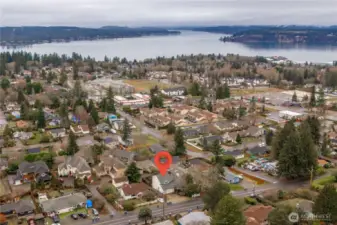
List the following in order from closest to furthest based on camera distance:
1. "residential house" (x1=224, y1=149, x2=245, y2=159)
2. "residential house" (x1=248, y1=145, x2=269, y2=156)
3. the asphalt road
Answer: the asphalt road
"residential house" (x1=224, y1=149, x2=245, y2=159)
"residential house" (x1=248, y1=145, x2=269, y2=156)

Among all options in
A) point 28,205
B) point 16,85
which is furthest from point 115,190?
point 16,85

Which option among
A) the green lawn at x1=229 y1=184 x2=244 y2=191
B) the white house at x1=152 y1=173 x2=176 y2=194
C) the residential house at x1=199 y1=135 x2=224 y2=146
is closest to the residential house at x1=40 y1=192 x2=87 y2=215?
the white house at x1=152 y1=173 x2=176 y2=194

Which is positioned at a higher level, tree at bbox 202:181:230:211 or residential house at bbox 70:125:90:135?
tree at bbox 202:181:230:211

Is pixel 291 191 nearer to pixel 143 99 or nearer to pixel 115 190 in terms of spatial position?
pixel 115 190

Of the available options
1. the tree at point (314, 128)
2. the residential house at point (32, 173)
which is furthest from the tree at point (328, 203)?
the residential house at point (32, 173)

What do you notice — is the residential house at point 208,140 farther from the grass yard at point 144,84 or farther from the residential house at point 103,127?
the grass yard at point 144,84

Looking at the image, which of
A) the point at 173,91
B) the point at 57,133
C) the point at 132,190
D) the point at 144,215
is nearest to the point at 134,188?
the point at 132,190

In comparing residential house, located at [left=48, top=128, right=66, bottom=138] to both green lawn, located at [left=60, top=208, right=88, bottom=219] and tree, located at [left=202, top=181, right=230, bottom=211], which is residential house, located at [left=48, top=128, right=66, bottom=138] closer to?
green lawn, located at [left=60, top=208, right=88, bottom=219]

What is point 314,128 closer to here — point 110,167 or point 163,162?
point 163,162
